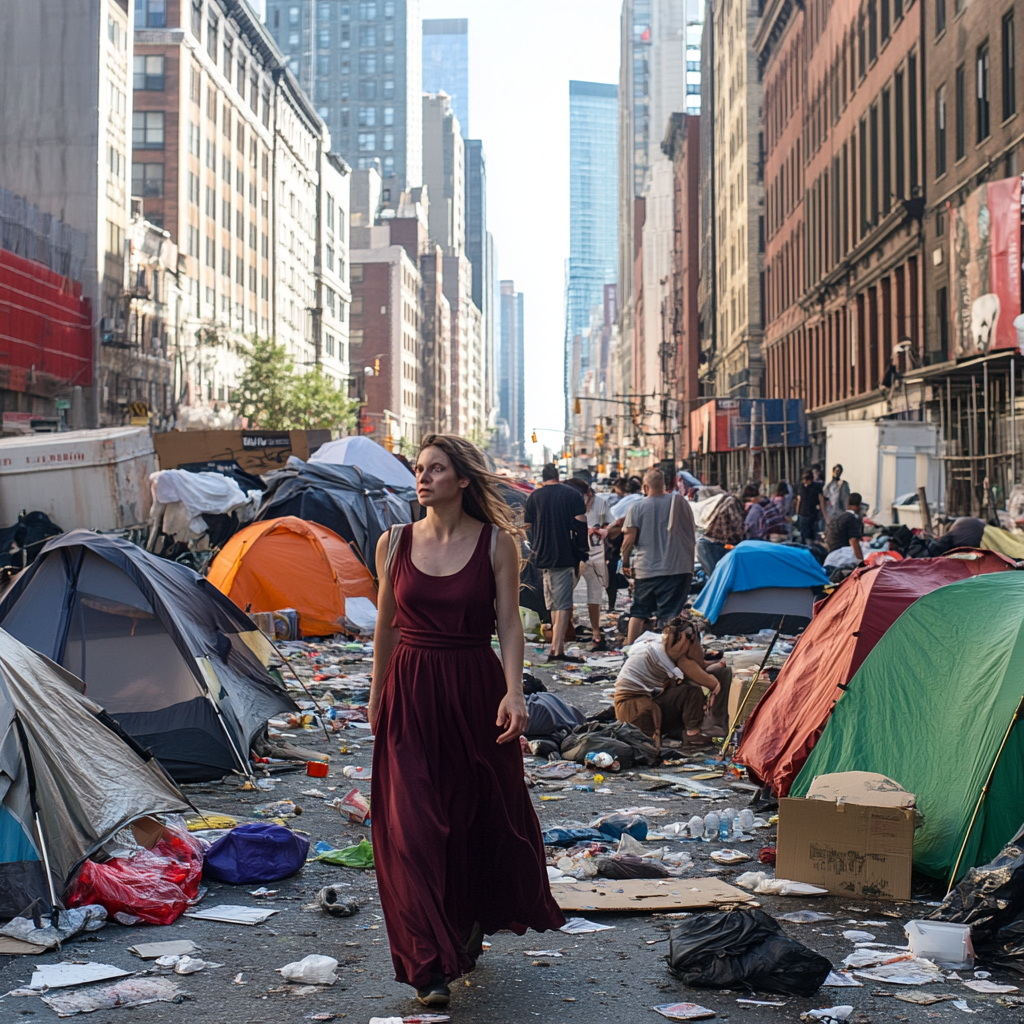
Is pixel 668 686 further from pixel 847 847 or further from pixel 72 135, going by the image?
pixel 72 135

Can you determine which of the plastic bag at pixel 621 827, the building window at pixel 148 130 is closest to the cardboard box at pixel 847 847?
the plastic bag at pixel 621 827

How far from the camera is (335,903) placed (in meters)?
6.01

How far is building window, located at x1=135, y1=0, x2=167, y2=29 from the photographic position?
2447 inches

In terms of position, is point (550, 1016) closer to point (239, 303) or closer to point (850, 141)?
point (850, 141)

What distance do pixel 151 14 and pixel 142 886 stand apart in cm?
6419

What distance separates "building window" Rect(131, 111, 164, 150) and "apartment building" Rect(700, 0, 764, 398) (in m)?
30.9

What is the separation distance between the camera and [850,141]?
4375 centimetres

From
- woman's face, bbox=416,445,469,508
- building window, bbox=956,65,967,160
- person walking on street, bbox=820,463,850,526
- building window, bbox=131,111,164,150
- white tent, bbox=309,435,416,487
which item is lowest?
woman's face, bbox=416,445,469,508

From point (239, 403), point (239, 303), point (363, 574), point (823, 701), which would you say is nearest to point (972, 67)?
point (363, 574)

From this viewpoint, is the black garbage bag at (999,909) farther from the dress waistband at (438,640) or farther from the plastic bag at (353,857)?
the plastic bag at (353,857)

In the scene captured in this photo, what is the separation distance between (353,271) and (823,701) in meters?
130

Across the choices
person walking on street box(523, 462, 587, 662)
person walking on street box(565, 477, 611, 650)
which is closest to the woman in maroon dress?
person walking on street box(523, 462, 587, 662)

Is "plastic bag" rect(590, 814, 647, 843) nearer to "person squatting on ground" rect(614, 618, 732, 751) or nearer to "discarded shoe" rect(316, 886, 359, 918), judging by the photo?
"discarded shoe" rect(316, 886, 359, 918)

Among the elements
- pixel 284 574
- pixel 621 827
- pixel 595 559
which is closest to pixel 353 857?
pixel 621 827
